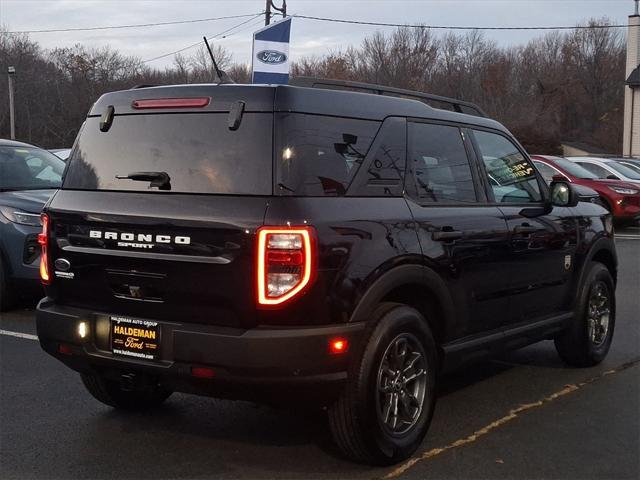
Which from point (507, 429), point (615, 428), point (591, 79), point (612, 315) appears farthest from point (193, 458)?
point (591, 79)

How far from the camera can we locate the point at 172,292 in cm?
383

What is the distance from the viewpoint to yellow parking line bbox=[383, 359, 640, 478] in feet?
13.7

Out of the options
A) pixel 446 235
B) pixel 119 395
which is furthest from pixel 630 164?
pixel 119 395

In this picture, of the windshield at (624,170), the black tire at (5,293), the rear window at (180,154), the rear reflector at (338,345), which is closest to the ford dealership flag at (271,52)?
the black tire at (5,293)

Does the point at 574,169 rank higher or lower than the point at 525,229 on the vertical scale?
higher

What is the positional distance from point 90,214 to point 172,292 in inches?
27.1

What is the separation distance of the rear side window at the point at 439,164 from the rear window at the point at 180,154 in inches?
42.1

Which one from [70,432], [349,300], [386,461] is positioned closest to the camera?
[349,300]

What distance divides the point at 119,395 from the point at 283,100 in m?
2.30

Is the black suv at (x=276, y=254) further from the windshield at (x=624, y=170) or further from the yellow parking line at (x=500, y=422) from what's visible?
the windshield at (x=624, y=170)

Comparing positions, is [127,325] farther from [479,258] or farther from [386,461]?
[479,258]

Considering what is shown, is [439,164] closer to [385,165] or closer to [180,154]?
[385,165]

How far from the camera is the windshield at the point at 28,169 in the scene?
8.54 meters

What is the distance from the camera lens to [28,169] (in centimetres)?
A: 884
